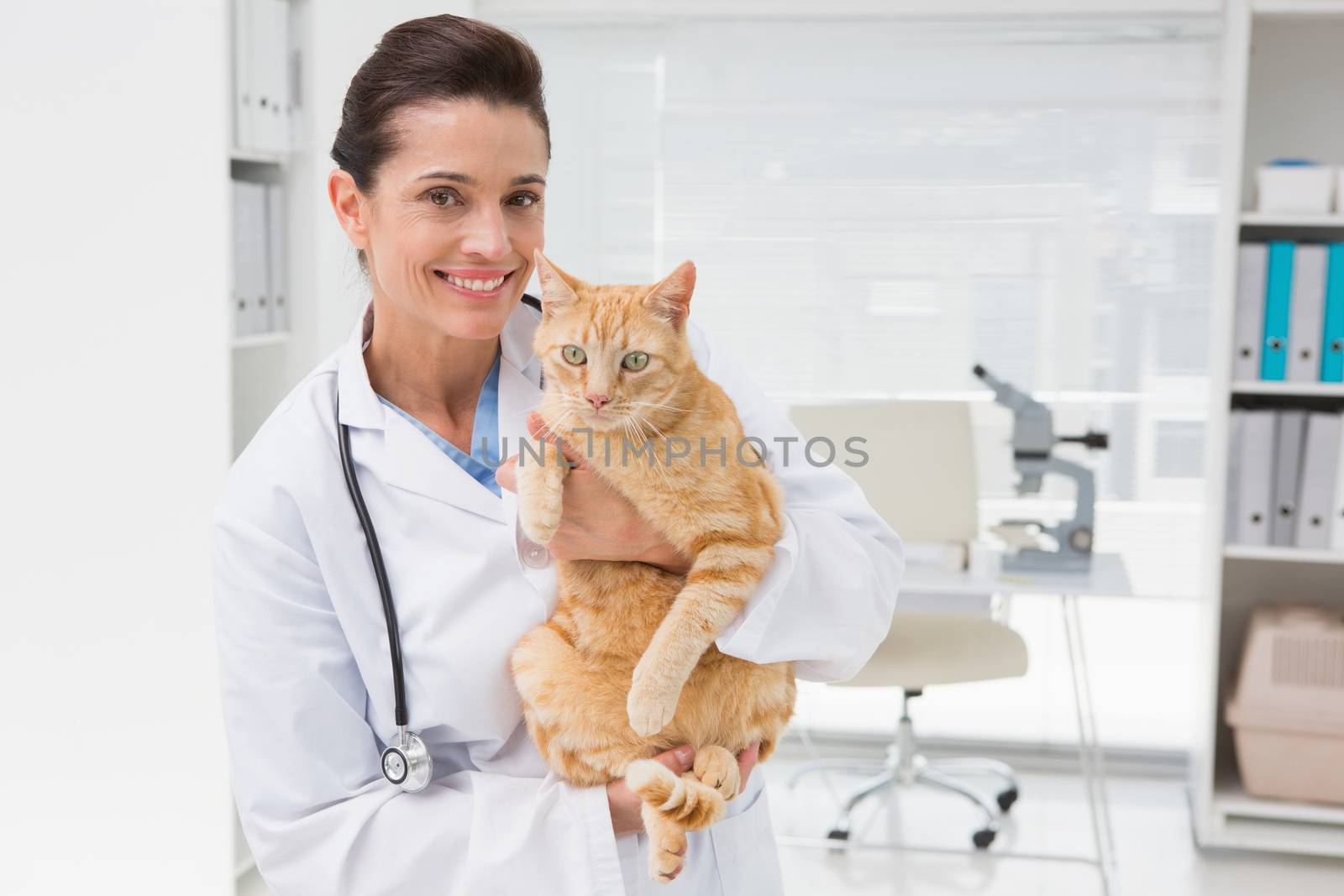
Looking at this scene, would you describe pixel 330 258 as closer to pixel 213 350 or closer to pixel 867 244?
pixel 213 350

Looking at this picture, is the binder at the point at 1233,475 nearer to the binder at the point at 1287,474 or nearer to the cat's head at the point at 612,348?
the binder at the point at 1287,474

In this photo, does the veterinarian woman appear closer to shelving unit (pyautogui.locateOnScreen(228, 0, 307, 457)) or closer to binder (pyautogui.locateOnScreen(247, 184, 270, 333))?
shelving unit (pyautogui.locateOnScreen(228, 0, 307, 457))

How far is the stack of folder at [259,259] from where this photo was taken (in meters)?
2.78

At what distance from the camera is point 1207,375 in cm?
366

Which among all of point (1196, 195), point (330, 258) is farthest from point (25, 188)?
point (1196, 195)

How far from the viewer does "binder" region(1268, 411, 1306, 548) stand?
10.4 feet

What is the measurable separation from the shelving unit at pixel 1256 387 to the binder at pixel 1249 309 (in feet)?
0.14

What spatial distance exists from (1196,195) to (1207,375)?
552 mm

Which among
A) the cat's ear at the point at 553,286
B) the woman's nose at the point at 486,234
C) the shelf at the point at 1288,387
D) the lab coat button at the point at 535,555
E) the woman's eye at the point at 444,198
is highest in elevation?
the woman's eye at the point at 444,198

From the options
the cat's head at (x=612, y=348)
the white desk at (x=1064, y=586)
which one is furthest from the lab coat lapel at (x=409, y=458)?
the white desk at (x=1064, y=586)

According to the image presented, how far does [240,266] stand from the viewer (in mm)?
2801

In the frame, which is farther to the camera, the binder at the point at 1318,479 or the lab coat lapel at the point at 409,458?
the binder at the point at 1318,479

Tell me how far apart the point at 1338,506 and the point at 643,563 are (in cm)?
260

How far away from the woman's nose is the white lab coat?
0.24m
